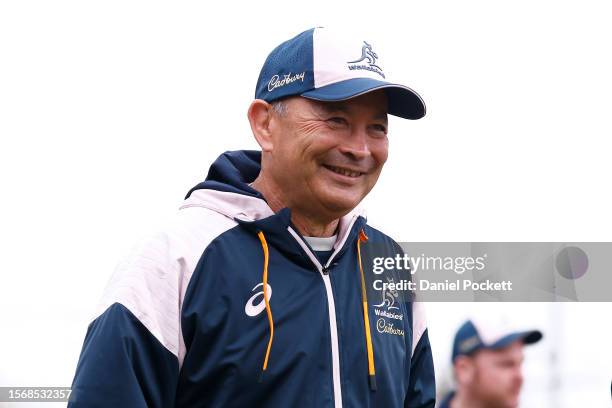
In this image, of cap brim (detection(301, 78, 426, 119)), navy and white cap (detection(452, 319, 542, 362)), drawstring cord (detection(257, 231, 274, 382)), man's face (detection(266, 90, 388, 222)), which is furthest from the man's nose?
navy and white cap (detection(452, 319, 542, 362))

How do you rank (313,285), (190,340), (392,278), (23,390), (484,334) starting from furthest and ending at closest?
(23,390) → (392,278) → (313,285) → (190,340) → (484,334)

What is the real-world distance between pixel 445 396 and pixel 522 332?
1.04 ft

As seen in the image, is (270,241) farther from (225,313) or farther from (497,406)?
(497,406)

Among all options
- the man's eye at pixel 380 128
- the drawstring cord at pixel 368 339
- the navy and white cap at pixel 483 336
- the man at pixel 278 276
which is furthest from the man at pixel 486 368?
the man's eye at pixel 380 128

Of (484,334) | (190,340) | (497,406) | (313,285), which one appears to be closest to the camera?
(497,406)

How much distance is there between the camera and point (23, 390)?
5547mm

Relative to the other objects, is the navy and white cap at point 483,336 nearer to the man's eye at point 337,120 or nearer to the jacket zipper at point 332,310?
the jacket zipper at point 332,310

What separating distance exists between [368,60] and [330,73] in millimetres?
186

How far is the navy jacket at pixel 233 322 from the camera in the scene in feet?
9.24

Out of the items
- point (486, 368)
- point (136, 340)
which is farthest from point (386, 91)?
point (136, 340)

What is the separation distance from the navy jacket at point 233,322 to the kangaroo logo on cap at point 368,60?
0.56m

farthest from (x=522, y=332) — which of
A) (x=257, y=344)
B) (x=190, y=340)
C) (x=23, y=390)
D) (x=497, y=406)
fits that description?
(x=23, y=390)

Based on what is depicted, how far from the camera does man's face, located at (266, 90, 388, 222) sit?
3111mm

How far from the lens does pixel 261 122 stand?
328 centimetres
